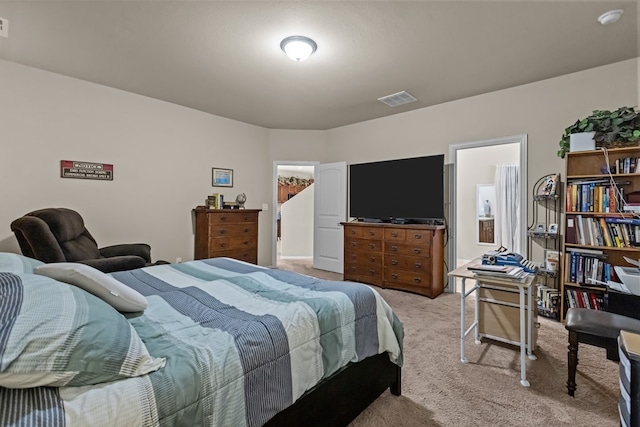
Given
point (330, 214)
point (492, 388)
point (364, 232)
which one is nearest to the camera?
point (492, 388)

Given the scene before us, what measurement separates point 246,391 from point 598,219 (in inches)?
138

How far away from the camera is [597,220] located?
291cm

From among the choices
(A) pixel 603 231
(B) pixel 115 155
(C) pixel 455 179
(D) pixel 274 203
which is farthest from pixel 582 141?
(B) pixel 115 155

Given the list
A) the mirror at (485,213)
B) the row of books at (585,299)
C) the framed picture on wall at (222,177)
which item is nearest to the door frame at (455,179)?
the row of books at (585,299)

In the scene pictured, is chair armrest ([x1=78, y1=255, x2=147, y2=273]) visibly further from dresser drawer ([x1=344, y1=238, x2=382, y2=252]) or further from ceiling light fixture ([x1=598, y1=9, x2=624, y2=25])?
ceiling light fixture ([x1=598, y1=9, x2=624, y2=25])

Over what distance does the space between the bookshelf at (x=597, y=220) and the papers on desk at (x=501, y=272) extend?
4.17 ft

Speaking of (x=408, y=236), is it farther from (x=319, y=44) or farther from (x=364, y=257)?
(x=319, y=44)

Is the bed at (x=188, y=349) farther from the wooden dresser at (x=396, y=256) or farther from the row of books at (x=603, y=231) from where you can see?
the row of books at (x=603, y=231)

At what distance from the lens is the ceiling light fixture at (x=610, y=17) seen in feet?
7.41

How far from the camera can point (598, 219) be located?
9.55 ft

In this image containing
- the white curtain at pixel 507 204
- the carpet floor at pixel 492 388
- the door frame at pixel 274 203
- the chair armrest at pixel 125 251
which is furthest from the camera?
the white curtain at pixel 507 204

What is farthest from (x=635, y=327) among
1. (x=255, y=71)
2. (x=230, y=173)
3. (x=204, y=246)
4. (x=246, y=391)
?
(x=230, y=173)

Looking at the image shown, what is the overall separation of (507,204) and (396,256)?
3384 mm

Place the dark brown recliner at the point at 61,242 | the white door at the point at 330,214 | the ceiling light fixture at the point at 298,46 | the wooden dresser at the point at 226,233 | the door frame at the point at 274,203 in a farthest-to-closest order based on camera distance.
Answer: the door frame at the point at 274,203 < the white door at the point at 330,214 < the wooden dresser at the point at 226,233 < the ceiling light fixture at the point at 298,46 < the dark brown recliner at the point at 61,242
